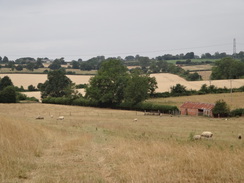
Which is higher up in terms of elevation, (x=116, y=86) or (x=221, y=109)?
(x=116, y=86)

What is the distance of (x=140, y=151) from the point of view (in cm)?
1609

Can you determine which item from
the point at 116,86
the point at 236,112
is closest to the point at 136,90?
the point at 116,86

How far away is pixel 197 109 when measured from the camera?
72938mm

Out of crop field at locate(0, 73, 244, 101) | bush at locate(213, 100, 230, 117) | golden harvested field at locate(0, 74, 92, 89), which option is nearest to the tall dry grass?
bush at locate(213, 100, 230, 117)

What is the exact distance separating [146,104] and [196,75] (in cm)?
7300

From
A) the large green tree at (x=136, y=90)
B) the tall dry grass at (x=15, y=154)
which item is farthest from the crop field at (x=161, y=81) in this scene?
the tall dry grass at (x=15, y=154)

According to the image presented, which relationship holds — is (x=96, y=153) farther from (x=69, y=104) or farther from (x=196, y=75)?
→ (x=196, y=75)

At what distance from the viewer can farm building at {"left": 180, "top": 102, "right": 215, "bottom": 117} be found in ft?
229

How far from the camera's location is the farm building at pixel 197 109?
229ft

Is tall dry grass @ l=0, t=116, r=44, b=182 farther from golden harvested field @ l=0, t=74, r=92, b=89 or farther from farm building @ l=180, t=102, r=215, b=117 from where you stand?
golden harvested field @ l=0, t=74, r=92, b=89

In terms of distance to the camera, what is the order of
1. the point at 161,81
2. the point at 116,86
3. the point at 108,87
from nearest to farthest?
the point at 116,86, the point at 108,87, the point at 161,81

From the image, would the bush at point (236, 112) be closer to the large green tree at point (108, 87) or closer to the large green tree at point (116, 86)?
the large green tree at point (116, 86)

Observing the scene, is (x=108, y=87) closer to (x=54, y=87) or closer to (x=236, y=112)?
(x=54, y=87)

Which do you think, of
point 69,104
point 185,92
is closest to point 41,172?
point 69,104
